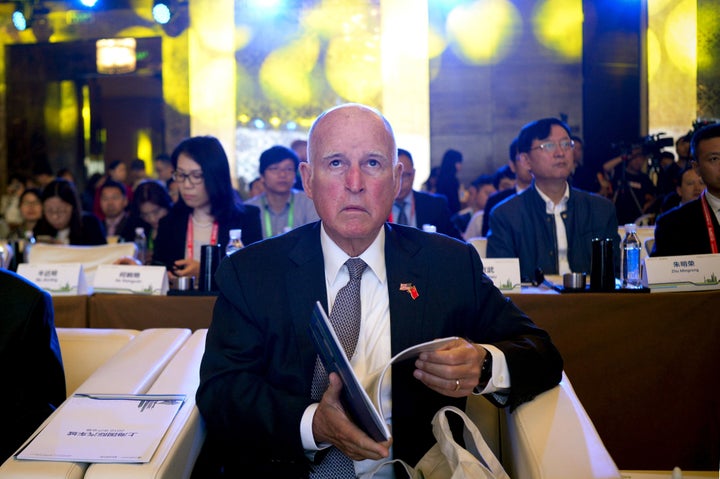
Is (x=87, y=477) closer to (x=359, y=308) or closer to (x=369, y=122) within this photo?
(x=359, y=308)

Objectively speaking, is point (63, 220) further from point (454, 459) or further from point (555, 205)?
point (454, 459)

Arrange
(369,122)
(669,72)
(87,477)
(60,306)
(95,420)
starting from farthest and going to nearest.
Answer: (669,72) < (60,306) < (369,122) < (95,420) < (87,477)

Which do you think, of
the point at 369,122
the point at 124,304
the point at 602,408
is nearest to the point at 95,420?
the point at 369,122

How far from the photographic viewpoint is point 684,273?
2795 millimetres

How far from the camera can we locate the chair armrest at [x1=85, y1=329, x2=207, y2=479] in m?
1.42

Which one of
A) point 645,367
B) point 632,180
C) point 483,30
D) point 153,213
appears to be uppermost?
point 483,30

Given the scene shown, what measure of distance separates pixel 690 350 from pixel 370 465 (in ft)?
4.78

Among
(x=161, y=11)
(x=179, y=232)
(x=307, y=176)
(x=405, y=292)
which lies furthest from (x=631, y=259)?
(x=161, y=11)

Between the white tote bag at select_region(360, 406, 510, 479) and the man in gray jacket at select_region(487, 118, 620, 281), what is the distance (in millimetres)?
2082

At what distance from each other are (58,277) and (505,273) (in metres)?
1.82

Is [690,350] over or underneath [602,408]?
over

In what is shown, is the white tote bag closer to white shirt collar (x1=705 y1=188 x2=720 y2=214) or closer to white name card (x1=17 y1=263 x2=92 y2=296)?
white name card (x1=17 y1=263 x2=92 y2=296)

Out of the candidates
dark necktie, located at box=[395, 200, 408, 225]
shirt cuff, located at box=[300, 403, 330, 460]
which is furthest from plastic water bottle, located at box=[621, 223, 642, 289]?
dark necktie, located at box=[395, 200, 408, 225]

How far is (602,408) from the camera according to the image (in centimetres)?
269
